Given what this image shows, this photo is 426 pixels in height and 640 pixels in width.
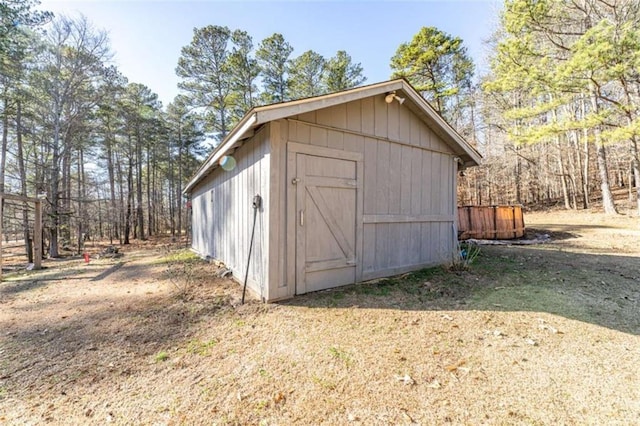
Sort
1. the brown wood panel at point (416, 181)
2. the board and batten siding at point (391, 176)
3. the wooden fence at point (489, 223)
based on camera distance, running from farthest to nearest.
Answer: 1. the wooden fence at point (489, 223)
2. the brown wood panel at point (416, 181)
3. the board and batten siding at point (391, 176)

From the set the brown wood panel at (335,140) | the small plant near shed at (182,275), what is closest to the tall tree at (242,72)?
the small plant near shed at (182,275)

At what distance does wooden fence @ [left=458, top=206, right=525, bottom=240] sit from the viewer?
31.4ft

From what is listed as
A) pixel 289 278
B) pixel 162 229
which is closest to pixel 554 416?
pixel 289 278

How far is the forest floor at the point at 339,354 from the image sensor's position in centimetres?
198

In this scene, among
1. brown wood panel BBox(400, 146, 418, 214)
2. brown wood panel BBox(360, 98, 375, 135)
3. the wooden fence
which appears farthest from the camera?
the wooden fence

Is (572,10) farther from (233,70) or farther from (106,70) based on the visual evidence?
(106,70)

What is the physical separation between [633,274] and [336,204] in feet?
19.0

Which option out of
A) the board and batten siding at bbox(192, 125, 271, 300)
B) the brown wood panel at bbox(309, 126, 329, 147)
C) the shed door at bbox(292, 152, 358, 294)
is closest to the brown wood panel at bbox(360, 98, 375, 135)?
the shed door at bbox(292, 152, 358, 294)

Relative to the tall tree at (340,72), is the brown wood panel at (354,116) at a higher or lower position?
lower

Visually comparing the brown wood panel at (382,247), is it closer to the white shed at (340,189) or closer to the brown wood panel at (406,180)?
the white shed at (340,189)

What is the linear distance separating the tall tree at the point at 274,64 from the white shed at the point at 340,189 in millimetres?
12917

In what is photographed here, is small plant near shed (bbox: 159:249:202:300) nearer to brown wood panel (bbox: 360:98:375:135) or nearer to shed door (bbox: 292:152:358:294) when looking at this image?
shed door (bbox: 292:152:358:294)

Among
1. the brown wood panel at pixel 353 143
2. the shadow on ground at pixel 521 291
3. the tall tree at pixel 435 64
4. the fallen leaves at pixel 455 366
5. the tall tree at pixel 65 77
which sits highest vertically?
the tall tree at pixel 435 64

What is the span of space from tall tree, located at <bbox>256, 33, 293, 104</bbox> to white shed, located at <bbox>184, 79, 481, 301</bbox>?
42.4ft
